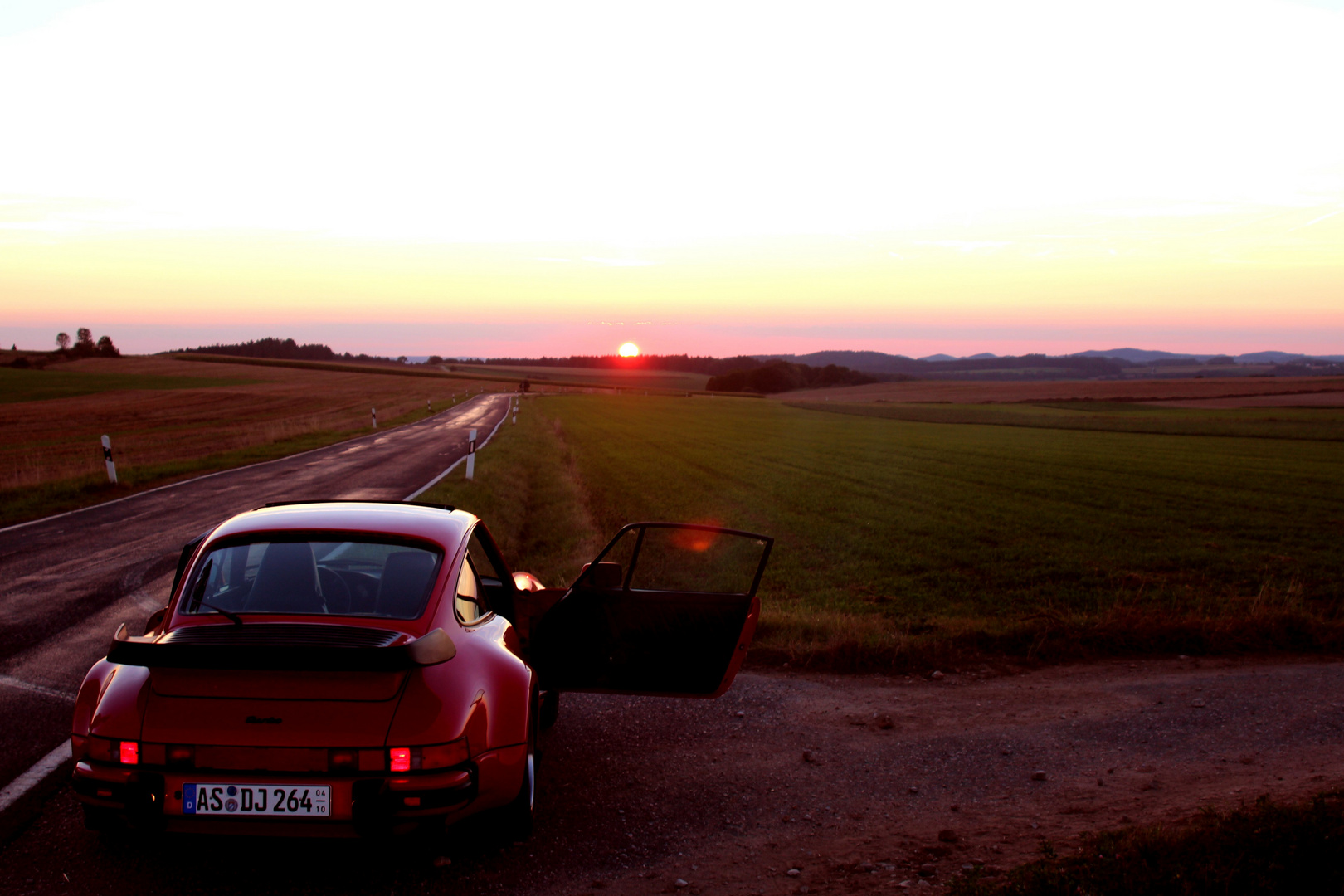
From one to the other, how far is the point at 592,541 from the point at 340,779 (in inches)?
396

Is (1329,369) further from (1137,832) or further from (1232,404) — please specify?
(1137,832)

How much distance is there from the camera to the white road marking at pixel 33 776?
4.38m

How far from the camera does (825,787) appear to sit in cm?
474

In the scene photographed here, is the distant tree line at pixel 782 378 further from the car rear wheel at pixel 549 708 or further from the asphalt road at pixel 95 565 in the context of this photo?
the car rear wheel at pixel 549 708

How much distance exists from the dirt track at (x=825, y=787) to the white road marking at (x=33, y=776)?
21cm

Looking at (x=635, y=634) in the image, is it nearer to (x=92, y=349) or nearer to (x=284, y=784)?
(x=284, y=784)

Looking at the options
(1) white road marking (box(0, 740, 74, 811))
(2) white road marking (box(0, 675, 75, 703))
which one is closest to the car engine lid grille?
(1) white road marking (box(0, 740, 74, 811))

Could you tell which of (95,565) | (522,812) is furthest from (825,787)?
(95,565)

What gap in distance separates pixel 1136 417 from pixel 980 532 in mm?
47993

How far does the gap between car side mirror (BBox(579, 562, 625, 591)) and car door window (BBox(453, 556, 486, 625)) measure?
2.99 ft

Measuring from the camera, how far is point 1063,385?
354ft

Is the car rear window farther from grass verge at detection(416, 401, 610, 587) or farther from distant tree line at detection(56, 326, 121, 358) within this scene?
distant tree line at detection(56, 326, 121, 358)

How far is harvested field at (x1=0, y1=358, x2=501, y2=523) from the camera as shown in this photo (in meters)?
20.8

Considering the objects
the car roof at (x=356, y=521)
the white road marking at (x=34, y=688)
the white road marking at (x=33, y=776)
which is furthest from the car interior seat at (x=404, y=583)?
the white road marking at (x=34, y=688)
